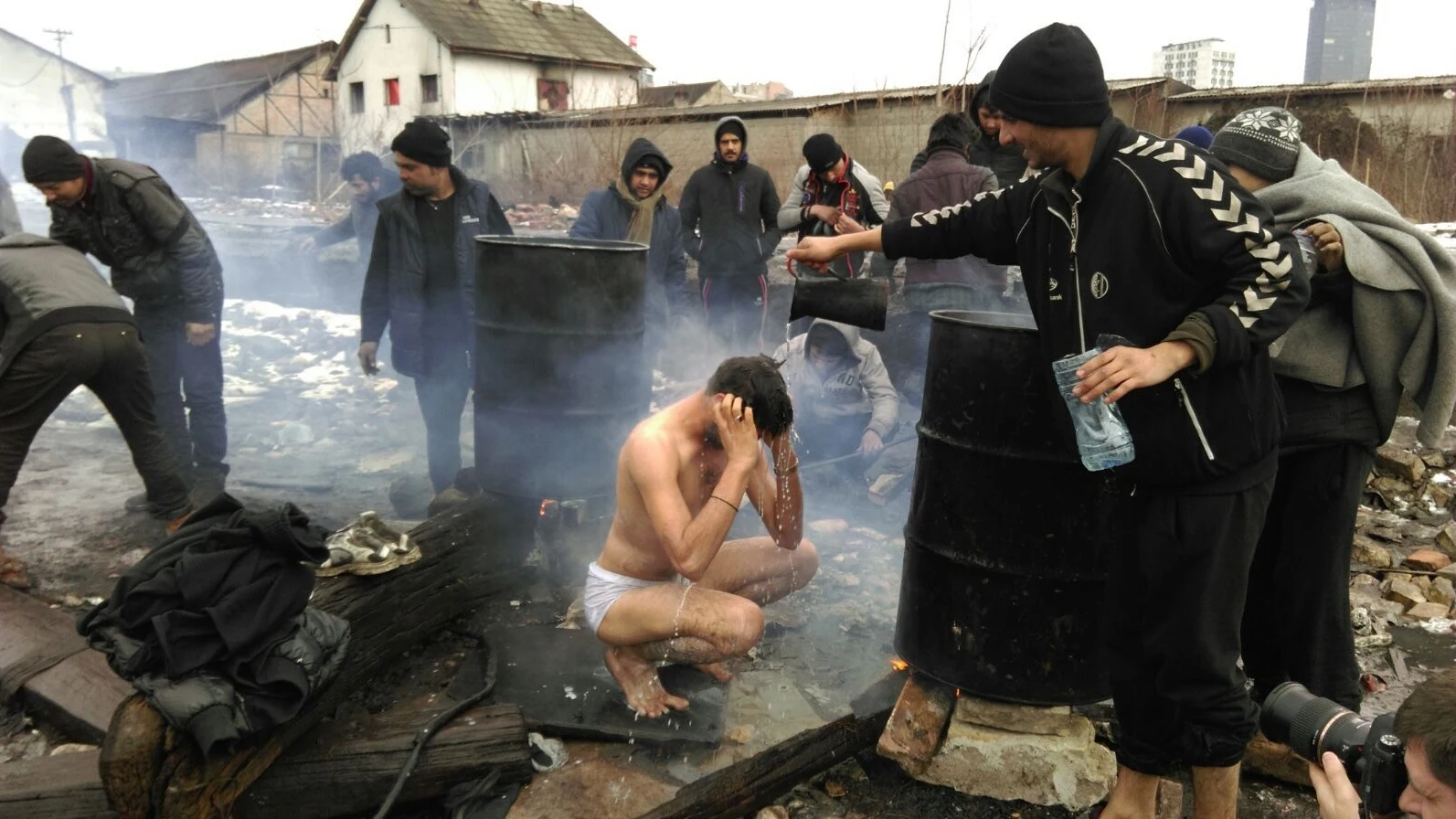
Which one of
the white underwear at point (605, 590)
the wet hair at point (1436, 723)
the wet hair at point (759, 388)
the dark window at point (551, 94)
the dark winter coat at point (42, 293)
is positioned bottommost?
the white underwear at point (605, 590)

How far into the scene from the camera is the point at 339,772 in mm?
2789

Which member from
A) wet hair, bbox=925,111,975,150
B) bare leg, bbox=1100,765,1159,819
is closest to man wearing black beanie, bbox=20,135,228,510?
wet hair, bbox=925,111,975,150

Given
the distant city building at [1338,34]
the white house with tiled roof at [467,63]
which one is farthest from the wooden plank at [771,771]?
the distant city building at [1338,34]

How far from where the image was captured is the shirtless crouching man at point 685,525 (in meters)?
3.12

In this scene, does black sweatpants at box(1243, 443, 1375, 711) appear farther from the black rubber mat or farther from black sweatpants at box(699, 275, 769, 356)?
black sweatpants at box(699, 275, 769, 356)

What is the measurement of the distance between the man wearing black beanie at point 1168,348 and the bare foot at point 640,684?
1.46m

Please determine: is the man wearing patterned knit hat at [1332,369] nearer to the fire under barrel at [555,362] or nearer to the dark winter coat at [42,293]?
the fire under barrel at [555,362]

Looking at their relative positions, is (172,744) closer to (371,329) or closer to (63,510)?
(371,329)

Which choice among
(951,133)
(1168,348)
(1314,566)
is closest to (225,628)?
(1168,348)

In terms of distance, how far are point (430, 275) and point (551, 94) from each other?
2834cm

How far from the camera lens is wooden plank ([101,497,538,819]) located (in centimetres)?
240

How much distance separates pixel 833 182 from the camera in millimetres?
6227

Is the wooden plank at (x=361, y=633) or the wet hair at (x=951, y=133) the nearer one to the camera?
the wooden plank at (x=361, y=633)

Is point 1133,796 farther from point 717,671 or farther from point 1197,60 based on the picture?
point 1197,60
